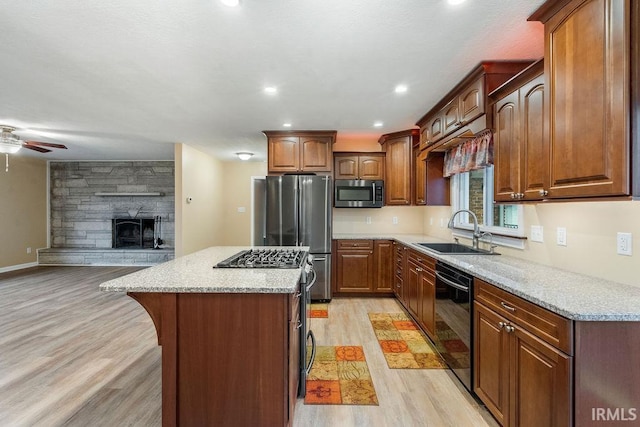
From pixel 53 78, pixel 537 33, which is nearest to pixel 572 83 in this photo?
pixel 537 33

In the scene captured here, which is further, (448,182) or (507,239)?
(448,182)

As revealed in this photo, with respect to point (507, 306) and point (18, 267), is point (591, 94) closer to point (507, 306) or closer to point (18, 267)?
point (507, 306)

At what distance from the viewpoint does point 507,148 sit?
2068 millimetres

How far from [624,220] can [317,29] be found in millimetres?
2030

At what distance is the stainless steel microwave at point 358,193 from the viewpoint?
4.34 meters

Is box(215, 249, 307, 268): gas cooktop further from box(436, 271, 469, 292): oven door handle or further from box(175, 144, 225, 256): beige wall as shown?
box(175, 144, 225, 256): beige wall

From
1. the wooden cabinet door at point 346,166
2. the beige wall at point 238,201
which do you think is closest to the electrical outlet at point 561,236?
the wooden cabinet door at point 346,166

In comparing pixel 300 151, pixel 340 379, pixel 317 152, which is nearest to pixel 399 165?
pixel 317 152

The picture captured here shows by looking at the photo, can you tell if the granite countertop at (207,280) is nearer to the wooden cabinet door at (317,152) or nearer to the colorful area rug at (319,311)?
the colorful area rug at (319,311)

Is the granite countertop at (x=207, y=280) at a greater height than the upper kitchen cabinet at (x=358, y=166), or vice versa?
the upper kitchen cabinet at (x=358, y=166)

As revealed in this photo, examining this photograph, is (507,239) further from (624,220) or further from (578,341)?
(578,341)

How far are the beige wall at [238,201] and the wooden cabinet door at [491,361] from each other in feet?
19.7

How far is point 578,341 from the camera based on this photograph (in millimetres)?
1167

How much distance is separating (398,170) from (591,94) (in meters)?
2.98
